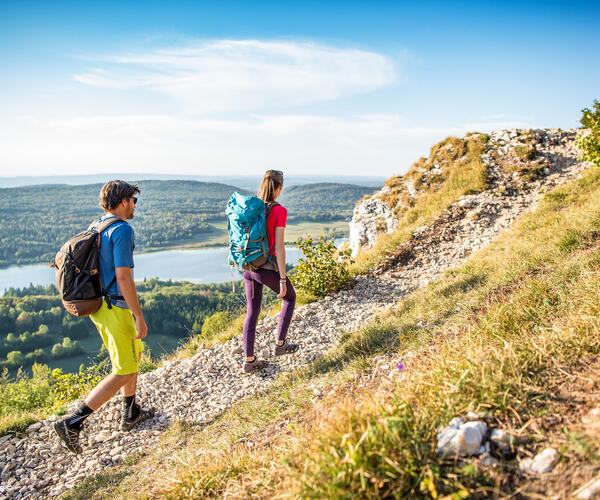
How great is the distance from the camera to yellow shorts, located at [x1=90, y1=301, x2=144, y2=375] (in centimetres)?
394

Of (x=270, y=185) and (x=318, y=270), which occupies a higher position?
(x=270, y=185)

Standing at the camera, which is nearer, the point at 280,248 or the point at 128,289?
the point at 128,289

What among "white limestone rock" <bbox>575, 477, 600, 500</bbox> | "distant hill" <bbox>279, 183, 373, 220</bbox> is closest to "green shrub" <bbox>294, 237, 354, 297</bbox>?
"white limestone rock" <bbox>575, 477, 600, 500</bbox>

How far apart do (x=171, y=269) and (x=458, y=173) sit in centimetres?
13639

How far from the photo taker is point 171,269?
452ft

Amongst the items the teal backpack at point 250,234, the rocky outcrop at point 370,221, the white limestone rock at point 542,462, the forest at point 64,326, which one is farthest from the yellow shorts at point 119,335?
the forest at point 64,326

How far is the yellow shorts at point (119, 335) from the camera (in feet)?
12.9

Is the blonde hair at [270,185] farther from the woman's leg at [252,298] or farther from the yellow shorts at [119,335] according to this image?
the yellow shorts at [119,335]

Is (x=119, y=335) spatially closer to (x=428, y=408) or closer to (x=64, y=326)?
(x=428, y=408)

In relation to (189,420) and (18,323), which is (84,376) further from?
(18,323)

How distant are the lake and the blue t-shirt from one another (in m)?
109

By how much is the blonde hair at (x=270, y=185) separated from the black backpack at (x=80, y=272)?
2.00 meters

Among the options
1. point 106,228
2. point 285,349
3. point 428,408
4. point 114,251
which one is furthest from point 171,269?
point 428,408

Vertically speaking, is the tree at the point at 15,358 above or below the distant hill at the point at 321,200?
below
